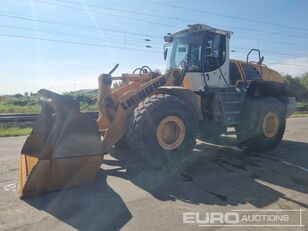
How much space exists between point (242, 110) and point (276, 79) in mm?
2487

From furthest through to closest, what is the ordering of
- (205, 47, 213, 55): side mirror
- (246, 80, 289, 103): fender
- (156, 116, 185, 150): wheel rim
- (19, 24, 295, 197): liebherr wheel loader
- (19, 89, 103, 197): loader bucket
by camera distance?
1. (246, 80, 289, 103): fender
2. (205, 47, 213, 55): side mirror
3. (156, 116, 185, 150): wheel rim
4. (19, 24, 295, 197): liebherr wheel loader
5. (19, 89, 103, 197): loader bucket

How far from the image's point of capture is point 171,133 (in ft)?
21.2

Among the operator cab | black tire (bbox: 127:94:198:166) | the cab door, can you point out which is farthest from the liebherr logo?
the cab door

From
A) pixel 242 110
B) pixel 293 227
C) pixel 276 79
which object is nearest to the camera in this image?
pixel 293 227

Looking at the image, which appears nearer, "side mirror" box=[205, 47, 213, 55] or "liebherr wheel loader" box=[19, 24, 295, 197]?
"liebherr wheel loader" box=[19, 24, 295, 197]

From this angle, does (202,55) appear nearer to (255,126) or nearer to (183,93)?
(183,93)

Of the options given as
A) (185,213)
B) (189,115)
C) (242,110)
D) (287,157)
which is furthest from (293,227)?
(242,110)

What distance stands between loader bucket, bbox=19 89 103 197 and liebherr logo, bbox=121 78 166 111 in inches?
47.2

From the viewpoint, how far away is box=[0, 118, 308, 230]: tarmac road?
3.94 m

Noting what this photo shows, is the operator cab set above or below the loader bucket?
above

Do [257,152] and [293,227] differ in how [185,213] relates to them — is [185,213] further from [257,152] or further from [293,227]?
[257,152]

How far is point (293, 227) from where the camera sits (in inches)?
153

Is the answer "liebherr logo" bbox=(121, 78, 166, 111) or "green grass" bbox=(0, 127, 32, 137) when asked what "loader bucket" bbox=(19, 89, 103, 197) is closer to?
"liebherr logo" bbox=(121, 78, 166, 111)

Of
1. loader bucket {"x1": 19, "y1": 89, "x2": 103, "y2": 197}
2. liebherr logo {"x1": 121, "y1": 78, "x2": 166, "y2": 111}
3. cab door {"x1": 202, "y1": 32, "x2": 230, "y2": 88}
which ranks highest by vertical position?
cab door {"x1": 202, "y1": 32, "x2": 230, "y2": 88}
